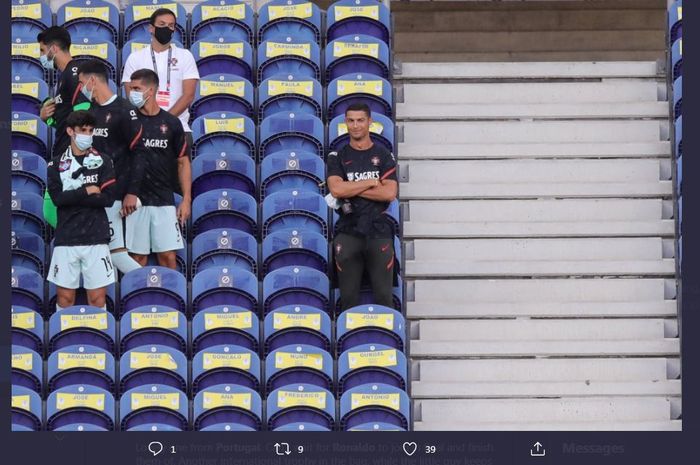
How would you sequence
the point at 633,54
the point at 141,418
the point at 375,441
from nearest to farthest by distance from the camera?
the point at 375,441 < the point at 141,418 < the point at 633,54

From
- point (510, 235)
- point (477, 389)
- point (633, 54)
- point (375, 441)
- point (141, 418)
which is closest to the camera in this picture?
point (375, 441)

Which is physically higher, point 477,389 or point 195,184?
point 195,184

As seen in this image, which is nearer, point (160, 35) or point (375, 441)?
point (375, 441)

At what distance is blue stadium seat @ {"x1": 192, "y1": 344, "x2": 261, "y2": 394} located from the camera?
12727 millimetres

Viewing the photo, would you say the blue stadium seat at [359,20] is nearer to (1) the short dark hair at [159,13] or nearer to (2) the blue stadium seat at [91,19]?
(1) the short dark hair at [159,13]

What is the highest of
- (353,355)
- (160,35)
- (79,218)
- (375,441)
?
(160,35)

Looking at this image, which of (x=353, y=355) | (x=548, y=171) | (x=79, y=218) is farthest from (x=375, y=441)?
(x=548, y=171)

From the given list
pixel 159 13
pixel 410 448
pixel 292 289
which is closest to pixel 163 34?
pixel 159 13

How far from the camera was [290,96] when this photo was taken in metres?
14.5

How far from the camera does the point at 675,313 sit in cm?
1381

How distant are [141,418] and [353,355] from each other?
1.31 meters

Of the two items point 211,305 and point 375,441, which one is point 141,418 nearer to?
point 211,305

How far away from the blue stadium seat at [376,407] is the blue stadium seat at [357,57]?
2953mm

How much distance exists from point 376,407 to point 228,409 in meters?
0.87
